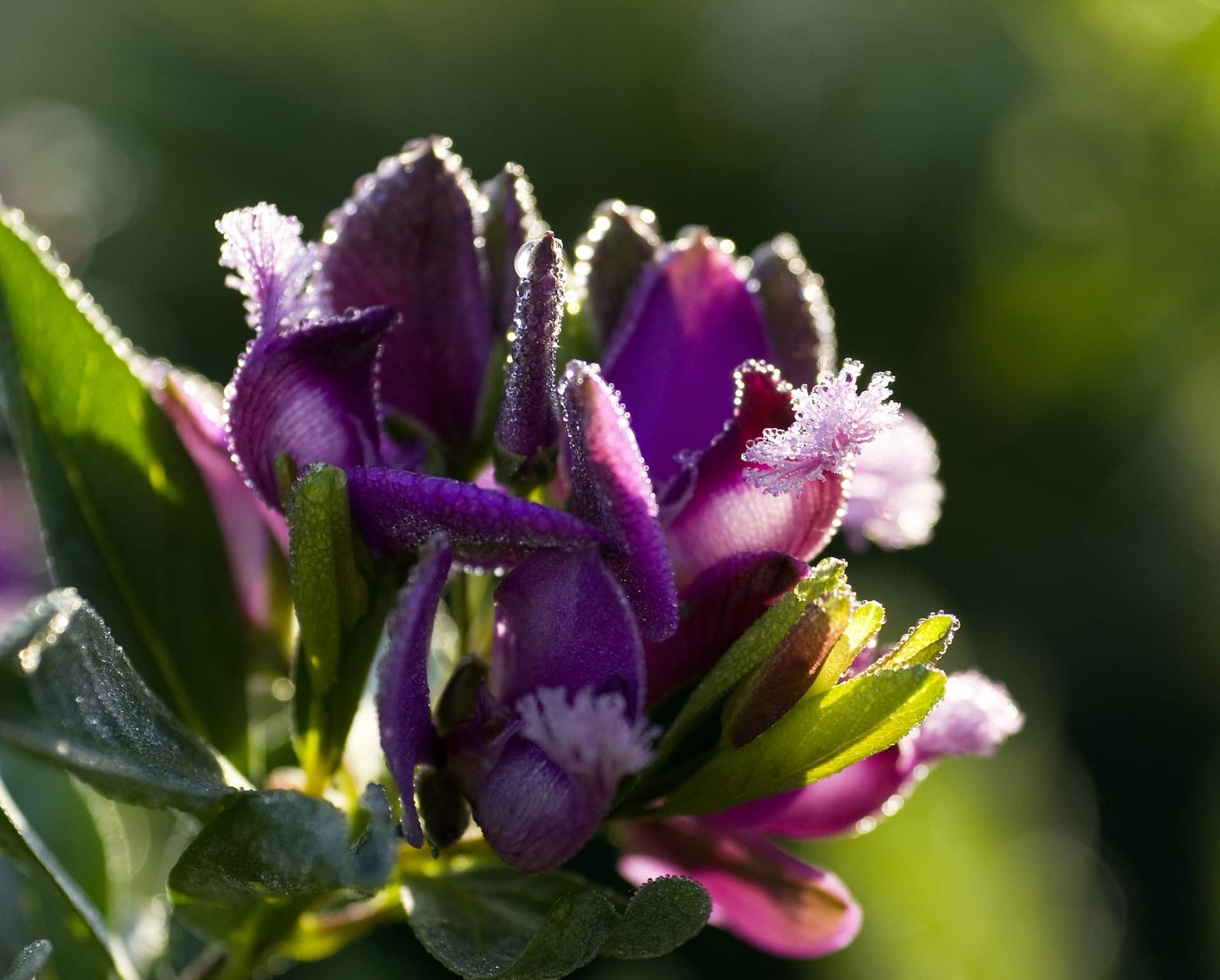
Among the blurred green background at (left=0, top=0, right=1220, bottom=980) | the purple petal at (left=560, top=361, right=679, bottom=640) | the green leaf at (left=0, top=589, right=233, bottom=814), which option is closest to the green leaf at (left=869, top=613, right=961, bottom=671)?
the purple petal at (left=560, top=361, right=679, bottom=640)

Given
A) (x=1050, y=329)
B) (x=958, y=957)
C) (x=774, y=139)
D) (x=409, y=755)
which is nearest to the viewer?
(x=409, y=755)

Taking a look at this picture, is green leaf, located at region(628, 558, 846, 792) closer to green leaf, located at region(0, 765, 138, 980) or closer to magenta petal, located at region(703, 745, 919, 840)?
magenta petal, located at region(703, 745, 919, 840)

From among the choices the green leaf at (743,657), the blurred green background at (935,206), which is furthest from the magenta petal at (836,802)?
the blurred green background at (935,206)

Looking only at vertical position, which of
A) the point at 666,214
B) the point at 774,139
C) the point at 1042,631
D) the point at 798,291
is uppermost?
the point at 798,291

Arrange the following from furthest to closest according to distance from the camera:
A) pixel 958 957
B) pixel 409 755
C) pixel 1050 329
→ pixel 1050 329 → pixel 958 957 → pixel 409 755

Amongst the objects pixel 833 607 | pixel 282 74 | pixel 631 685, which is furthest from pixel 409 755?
pixel 282 74

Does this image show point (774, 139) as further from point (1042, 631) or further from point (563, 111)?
point (1042, 631)

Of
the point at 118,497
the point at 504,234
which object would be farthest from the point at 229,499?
the point at 504,234
